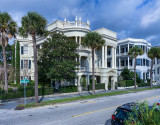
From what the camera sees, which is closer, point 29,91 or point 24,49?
point 29,91

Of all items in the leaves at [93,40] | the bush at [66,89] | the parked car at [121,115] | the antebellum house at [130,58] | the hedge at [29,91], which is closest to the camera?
the parked car at [121,115]

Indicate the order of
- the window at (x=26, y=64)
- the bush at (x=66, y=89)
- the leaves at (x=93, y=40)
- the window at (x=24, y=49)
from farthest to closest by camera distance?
1. the window at (x=24, y=49)
2. the window at (x=26, y=64)
3. the bush at (x=66, y=89)
4. the leaves at (x=93, y=40)

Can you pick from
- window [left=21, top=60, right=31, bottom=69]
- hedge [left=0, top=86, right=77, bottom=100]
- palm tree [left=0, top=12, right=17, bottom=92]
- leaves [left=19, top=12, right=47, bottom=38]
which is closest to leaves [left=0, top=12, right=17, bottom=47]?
palm tree [left=0, top=12, right=17, bottom=92]

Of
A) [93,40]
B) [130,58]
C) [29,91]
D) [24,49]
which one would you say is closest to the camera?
[29,91]

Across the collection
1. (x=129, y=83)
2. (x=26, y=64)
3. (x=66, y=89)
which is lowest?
(x=129, y=83)

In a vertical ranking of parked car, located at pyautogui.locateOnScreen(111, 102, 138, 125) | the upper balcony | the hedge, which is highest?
the upper balcony

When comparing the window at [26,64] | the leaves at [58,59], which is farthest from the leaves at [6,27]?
the window at [26,64]

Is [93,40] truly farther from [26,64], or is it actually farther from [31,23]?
[26,64]

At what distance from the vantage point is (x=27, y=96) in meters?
19.5

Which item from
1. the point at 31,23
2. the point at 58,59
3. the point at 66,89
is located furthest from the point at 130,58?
the point at 31,23

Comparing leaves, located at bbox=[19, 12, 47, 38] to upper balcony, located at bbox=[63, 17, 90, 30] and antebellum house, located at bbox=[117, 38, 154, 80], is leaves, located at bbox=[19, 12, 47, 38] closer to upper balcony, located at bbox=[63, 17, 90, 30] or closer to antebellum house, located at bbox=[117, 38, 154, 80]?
upper balcony, located at bbox=[63, 17, 90, 30]

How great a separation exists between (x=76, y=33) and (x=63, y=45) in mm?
6144

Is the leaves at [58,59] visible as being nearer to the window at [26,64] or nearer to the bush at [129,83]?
the window at [26,64]

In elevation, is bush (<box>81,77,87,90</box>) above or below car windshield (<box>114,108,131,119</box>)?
below
